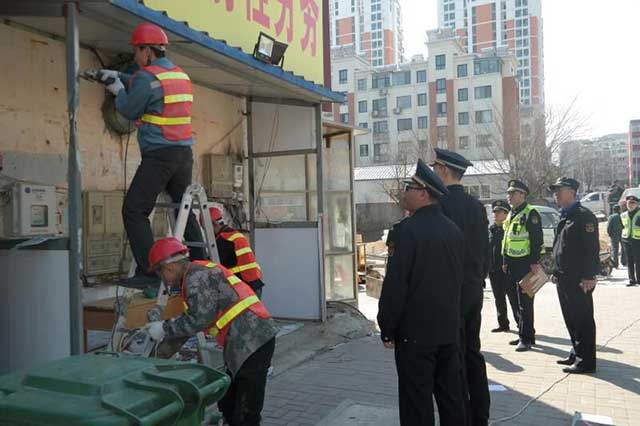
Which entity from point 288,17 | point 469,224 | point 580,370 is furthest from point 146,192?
point 288,17

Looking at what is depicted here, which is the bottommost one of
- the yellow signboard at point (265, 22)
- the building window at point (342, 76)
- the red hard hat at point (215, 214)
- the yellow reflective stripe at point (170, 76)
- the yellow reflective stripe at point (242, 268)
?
the yellow reflective stripe at point (242, 268)

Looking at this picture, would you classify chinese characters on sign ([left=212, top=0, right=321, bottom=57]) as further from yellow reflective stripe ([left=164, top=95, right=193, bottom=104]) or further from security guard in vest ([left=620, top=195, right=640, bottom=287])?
security guard in vest ([left=620, top=195, right=640, bottom=287])

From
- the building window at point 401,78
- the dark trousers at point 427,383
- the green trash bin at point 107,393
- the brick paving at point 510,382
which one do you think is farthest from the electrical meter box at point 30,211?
the building window at point 401,78

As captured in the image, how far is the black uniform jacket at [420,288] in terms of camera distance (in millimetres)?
3857

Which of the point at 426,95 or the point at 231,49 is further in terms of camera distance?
the point at 426,95

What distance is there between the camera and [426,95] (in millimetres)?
75500

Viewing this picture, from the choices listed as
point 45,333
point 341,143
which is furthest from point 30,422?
point 341,143

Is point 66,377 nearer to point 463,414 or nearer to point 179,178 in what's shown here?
point 179,178

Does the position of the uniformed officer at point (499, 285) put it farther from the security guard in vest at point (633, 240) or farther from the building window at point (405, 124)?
the building window at point (405, 124)

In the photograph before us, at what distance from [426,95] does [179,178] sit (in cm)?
7387

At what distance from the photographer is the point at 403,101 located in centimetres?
7731

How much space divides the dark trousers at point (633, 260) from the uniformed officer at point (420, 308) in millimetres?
12012

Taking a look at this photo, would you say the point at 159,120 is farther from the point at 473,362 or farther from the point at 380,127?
the point at 380,127

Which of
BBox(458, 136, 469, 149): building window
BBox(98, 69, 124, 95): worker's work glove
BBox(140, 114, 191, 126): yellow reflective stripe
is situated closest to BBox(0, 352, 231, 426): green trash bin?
BBox(140, 114, 191, 126): yellow reflective stripe
